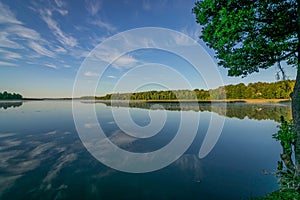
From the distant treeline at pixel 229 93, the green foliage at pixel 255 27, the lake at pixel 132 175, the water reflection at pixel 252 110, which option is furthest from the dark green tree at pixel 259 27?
the distant treeline at pixel 229 93

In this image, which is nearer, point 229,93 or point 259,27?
point 259,27

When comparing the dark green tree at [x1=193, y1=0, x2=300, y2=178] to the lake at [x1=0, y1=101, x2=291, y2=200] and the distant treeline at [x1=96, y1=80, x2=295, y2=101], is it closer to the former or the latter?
the lake at [x1=0, y1=101, x2=291, y2=200]

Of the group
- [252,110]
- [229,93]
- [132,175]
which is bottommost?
[132,175]

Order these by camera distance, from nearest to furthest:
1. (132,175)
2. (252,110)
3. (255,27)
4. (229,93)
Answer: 1. (255,27)
2. (132,175)
3. (252,110)
4. (229,93)

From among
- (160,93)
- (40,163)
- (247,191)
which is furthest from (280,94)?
(40,163)

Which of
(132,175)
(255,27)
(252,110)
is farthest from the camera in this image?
(252,110)

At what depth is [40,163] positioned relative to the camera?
34.1 ft

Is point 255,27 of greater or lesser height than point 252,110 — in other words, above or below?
above

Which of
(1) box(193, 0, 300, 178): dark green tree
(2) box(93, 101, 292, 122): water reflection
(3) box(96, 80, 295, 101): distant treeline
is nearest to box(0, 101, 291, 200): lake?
(1) box(193, 0, 300, 178): dark green tree

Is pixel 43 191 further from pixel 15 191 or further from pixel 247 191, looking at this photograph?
pixel 247 191

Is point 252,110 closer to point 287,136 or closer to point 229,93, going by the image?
point 287,136

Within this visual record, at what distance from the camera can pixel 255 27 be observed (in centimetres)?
577

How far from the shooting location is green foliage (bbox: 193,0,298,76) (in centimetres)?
529

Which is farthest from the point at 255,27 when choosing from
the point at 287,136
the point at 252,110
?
the point at 252,110
